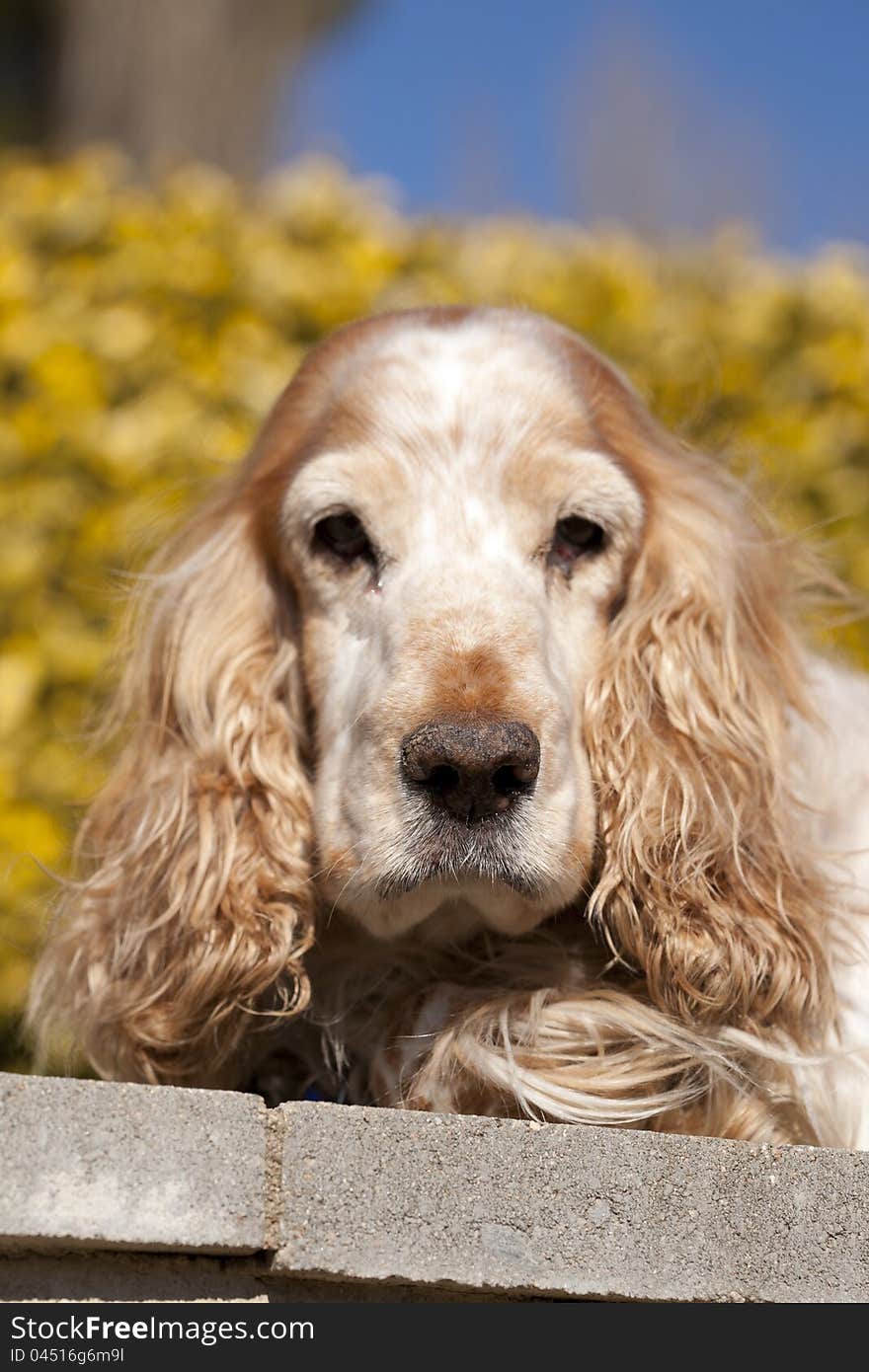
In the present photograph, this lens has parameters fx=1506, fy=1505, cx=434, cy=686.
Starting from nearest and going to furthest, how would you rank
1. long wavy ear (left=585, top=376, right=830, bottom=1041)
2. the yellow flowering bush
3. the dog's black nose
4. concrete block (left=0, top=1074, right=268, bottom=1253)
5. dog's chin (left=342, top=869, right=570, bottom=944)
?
concrete block (left=0, top=1074, right=268, bottom=1253) → the dog's black nose → dog's chin (left=342, top=869, right=570, bottom=944) → long wavy ear (left=585, top=376, right=830, bottom=1041) → the yellow flowering bush

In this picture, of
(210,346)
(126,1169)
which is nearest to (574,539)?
(126,1169)

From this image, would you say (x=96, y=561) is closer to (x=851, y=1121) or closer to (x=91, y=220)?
(x=91, y=220)

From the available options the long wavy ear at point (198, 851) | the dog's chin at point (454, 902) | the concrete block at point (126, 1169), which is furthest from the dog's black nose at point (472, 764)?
the concrete block at point (126, 1169)

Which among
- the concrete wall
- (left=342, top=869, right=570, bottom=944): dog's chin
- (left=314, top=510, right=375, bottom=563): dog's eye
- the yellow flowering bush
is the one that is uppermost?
the yellow flowering bush

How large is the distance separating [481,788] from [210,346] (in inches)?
122

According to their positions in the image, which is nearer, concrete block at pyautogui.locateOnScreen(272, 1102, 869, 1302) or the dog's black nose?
concrete block at pyautogui.locateOnScreen(272, 1102, 869, 1302)

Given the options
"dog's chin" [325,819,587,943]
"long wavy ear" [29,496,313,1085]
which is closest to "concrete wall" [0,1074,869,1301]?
"dog's chin" [325,819,587,943]

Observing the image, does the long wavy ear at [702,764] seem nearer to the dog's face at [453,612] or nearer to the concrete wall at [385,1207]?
the dog's face at [453,612]

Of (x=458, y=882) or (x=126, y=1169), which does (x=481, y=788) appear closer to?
(x=458, y=882)

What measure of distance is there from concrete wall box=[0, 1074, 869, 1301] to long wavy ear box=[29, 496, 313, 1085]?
2.46 ft

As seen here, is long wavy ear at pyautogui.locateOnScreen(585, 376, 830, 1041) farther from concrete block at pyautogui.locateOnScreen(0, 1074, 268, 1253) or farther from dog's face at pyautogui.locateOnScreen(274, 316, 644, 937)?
concrete block at pyautogui.locateOnScreen(0, 1074, 268, 1253)

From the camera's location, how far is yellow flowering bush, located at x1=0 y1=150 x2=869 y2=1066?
458cm

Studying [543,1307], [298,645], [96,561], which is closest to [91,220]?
[96,561]

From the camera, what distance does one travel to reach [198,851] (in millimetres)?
2508
